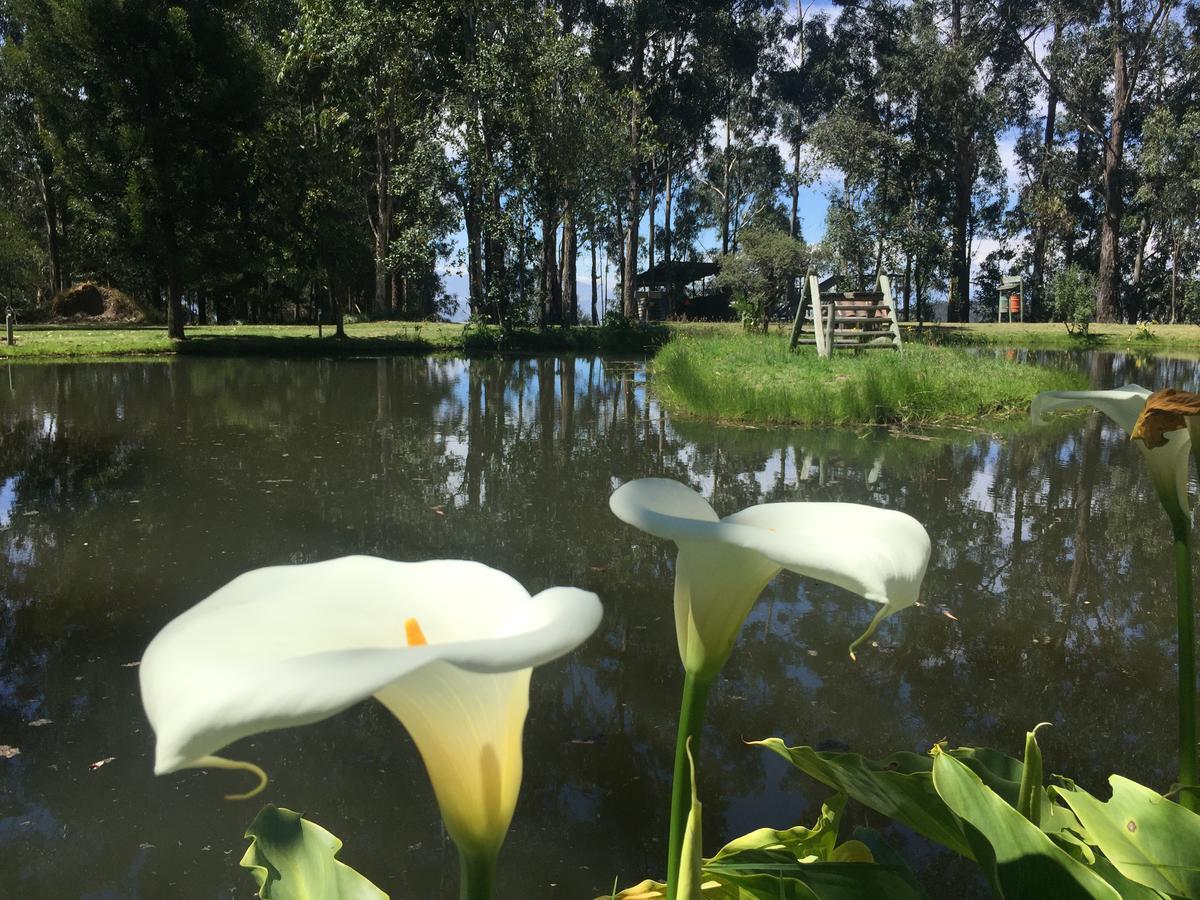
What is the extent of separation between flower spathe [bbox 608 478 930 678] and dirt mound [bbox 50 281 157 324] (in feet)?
85.7

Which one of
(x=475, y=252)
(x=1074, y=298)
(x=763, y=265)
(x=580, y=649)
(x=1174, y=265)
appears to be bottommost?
(x=580, y=649)

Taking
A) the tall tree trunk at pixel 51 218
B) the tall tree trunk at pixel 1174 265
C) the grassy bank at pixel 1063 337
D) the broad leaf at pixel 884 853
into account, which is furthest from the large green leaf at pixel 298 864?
the tall tree trunk at pixel 1174 265

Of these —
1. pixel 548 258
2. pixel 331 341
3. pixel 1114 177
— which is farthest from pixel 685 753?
pixel 1114 177

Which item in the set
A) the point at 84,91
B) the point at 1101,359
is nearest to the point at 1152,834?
the point at 1101,359

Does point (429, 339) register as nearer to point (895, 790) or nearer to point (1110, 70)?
point (895, 790)

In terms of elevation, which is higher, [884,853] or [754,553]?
[754,553]

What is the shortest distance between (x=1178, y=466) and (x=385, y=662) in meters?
1.09

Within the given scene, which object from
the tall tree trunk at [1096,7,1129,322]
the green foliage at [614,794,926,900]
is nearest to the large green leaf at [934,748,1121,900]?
the green foliage at [614,794,926,900]

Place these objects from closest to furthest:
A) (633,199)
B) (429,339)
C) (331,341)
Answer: (331,341), (429,339), (633,199)

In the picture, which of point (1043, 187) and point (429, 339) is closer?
point (429, 339)

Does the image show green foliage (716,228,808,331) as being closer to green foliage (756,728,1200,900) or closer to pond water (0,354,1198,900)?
pond water (0,354,1198,900)

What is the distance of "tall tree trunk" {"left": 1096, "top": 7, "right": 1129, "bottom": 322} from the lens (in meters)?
25.5

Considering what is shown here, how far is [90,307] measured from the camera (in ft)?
77.2

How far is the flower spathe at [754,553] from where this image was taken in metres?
0.61
